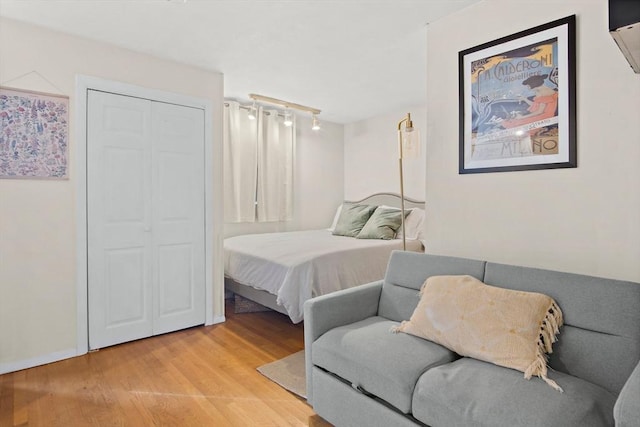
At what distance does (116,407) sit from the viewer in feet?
6.59

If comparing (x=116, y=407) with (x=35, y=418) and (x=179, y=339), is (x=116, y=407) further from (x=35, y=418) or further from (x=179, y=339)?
(x=179, y=339)

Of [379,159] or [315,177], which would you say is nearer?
[379,159]

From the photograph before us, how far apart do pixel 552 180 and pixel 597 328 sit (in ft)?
2.70

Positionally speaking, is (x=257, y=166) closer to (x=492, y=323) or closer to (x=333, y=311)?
(x=333, y=311)

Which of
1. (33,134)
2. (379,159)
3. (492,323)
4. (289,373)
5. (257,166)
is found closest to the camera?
(492,323)

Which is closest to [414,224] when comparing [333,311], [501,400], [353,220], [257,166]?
[353,220]

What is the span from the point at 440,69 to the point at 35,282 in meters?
3.23

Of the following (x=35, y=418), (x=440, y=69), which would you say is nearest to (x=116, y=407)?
(x=35, y=418)

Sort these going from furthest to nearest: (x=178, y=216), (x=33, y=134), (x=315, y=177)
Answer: (x=315, y=177), (x=178, y=216), (x=33, y=134)

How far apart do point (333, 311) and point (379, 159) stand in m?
3.55

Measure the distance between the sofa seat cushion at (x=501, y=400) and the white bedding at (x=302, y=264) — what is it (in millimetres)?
1602

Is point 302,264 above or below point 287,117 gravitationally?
below

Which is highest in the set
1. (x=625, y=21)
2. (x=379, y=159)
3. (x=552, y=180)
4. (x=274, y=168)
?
(x=379, y=159)

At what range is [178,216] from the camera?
10.4ft
